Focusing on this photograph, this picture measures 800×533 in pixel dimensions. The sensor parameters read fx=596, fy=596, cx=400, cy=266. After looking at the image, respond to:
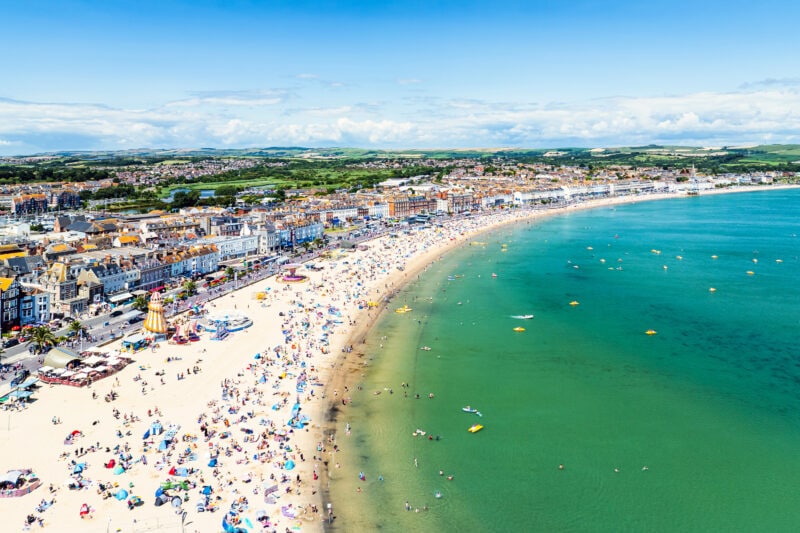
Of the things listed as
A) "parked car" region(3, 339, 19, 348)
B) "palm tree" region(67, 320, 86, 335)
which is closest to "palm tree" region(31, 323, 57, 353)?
"parked car" region(3, 339, 19, 348)

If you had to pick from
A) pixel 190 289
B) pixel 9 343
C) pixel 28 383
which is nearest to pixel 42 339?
pixel 9 343

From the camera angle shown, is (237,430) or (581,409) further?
(581,409)

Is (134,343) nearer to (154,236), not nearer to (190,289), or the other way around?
(190,289)

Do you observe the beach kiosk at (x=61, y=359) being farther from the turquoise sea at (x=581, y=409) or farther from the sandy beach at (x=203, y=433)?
the turquoise sea at (x=581, y=409)

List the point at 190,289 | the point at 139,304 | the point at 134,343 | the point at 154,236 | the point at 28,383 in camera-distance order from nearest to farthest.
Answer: the point at 28,383
the point at 134,343
the point at 139,304
the point at 190,289
the point at 154,236

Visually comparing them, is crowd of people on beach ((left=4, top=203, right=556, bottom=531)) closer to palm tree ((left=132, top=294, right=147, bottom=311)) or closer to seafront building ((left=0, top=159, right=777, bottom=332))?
palm tree ((left=132, top=294, right=147, bottom=311))

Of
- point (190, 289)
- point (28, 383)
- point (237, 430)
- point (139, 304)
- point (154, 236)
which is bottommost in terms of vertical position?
point (237, 430)

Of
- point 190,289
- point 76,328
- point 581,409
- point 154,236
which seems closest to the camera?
point 581,409

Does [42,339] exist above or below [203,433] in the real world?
above

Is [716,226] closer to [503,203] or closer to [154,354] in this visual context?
[503,203]
